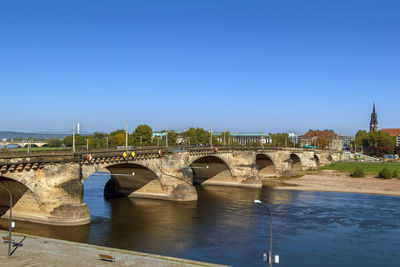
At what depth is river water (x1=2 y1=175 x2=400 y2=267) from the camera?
3309 cm

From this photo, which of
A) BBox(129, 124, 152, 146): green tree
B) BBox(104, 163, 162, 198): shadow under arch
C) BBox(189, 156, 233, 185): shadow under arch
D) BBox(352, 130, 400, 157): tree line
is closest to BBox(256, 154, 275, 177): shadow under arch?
BBox(189, 156, 233, 185): shadow under arch

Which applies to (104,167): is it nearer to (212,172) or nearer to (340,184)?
(212,172)

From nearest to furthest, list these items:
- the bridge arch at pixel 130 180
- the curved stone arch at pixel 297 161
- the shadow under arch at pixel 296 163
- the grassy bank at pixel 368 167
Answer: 1. the bridge arch at pixel 130 180
2. the grassy bank at pixel 368 167
3. the curved stone arch at pixel 297 161
4. the shadow under arch at pixel 296 163

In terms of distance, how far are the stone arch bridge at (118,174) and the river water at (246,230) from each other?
1.96 m

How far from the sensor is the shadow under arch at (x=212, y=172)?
81613mm

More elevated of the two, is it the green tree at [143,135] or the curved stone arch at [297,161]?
the green tree at [143,135]

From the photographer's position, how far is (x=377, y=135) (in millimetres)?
183625

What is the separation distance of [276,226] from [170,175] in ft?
65.7

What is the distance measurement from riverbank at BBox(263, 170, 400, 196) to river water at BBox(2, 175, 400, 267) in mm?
12037

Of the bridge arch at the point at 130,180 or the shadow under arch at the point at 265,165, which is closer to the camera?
the bridge arch at the point at 130,180

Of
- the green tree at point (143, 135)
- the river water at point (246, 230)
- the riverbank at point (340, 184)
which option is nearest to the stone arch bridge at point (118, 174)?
the river water at point (246, 230)

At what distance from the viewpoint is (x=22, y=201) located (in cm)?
4203

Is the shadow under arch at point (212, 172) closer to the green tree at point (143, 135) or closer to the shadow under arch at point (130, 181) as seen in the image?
the shadow under arch at point (130, 181)

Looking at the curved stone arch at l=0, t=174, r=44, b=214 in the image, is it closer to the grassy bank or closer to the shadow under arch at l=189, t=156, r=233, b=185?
the shadow under arch at l=189, t=156, r=233, b=185
